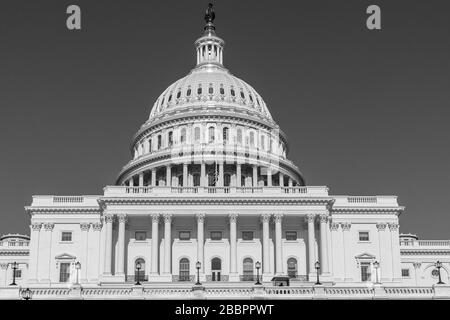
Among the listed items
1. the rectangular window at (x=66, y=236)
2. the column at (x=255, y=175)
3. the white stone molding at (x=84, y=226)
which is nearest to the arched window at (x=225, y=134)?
the column at (x=255, y=175)

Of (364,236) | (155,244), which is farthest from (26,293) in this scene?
(364,236)

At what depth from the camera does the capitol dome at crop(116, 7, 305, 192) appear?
429ft

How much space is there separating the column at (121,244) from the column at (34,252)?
35.4 ft

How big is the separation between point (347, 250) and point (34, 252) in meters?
39.2

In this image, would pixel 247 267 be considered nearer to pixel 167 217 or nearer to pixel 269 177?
pixel 167 217

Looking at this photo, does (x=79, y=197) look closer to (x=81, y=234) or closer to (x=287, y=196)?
(x=81, y=234)

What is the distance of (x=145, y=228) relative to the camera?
106 m

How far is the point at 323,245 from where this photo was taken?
340ft

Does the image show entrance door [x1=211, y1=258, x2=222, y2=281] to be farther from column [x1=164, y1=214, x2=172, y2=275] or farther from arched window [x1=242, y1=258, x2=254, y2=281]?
column [x1=164, y1=214, x2=172, y2=275]

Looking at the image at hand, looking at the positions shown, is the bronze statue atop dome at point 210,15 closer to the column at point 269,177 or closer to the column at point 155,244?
the column at point 269,177

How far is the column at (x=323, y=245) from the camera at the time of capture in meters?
102
